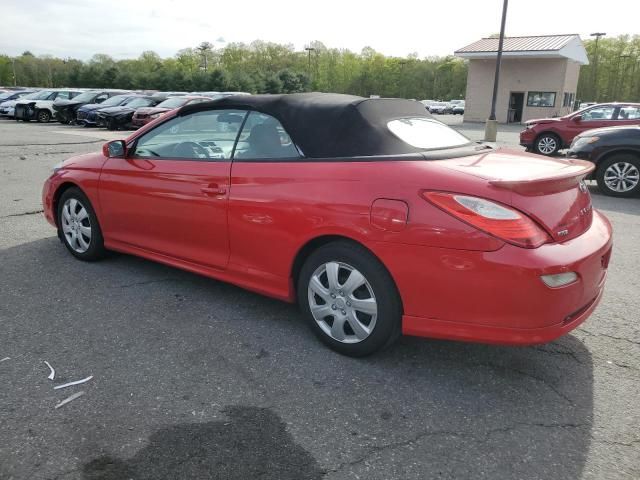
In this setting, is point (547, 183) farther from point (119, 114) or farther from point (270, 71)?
point (270, 71)

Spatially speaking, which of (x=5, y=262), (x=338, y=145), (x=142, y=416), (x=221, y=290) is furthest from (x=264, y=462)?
Answer: (x=5, y=262)

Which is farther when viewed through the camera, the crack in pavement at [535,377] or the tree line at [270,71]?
the tree line at [270,71]

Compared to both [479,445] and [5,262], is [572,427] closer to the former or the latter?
[479,445]

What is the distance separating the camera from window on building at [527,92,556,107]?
34.3m

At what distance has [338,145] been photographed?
3.20m

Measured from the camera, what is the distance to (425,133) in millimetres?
3605

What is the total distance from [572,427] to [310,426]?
→ 1.25m

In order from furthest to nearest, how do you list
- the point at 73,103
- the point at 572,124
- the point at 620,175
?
the point at 73,103
the point at 572,124
the point at 620,175

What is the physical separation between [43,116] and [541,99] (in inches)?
1167

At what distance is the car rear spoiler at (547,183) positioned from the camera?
264 cm

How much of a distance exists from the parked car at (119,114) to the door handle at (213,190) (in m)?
19.4

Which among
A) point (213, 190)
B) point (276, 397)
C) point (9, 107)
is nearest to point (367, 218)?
point (276, 397)

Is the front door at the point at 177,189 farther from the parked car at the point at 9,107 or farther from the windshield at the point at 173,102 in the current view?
the parked car at the point at 9,107

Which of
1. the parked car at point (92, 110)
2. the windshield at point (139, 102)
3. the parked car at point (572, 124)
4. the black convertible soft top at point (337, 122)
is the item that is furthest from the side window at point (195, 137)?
the parked car at point (92, 110)
